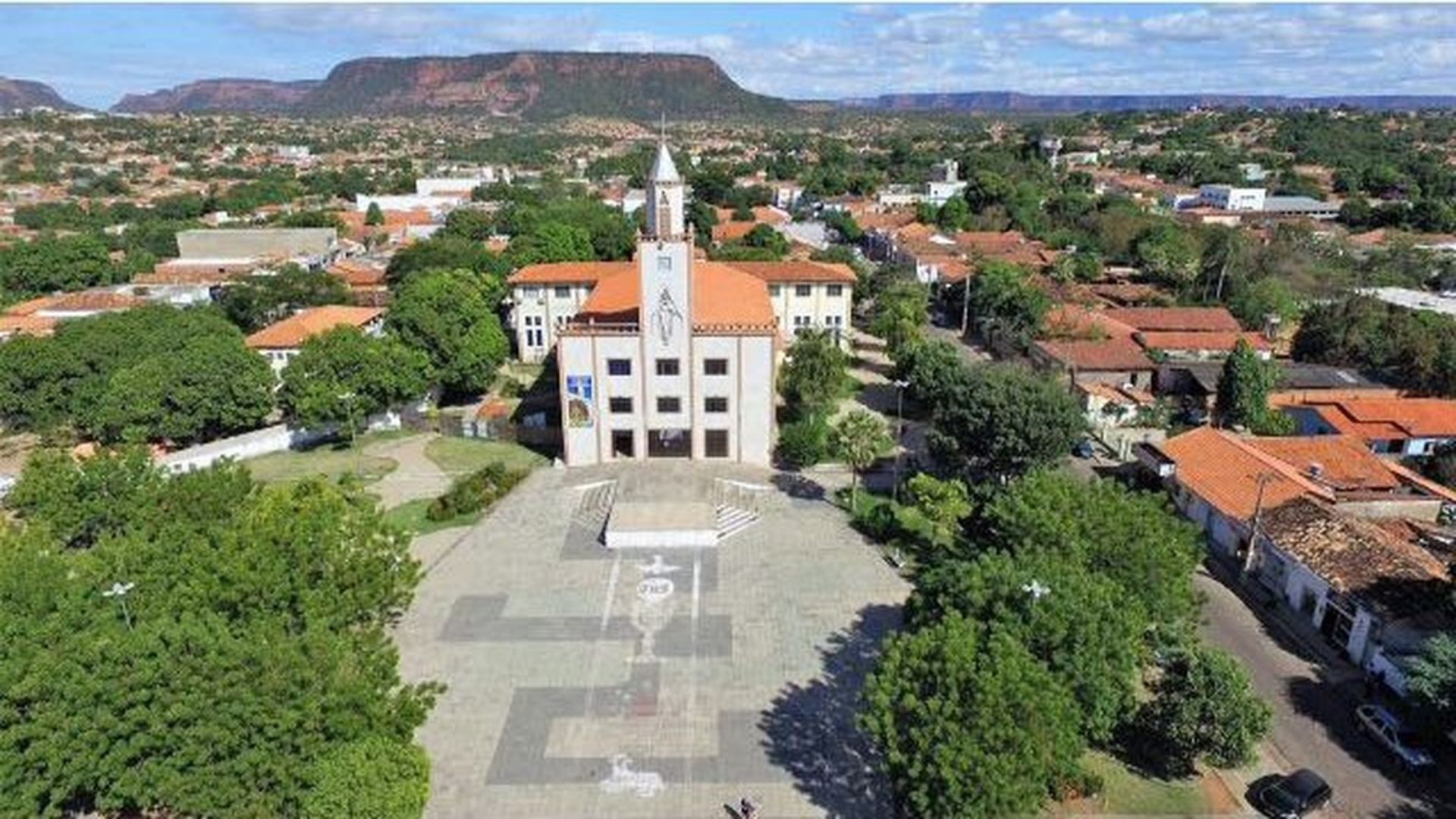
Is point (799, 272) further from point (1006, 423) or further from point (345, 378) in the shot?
point (345, 378)

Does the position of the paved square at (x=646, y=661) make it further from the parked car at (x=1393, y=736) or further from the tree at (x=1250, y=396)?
the tree at (x=1250, y=396)

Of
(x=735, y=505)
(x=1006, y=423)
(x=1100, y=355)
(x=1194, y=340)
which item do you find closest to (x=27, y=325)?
(x=735, y=505)

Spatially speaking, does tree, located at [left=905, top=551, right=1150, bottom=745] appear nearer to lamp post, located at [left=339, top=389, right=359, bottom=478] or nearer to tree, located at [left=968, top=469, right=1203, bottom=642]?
tree, located at [left=968, top=469, right=1203, bottom=642]

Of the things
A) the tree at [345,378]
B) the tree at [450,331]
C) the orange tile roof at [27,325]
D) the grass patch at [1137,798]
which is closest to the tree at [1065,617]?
the grass patch at [1137,798]

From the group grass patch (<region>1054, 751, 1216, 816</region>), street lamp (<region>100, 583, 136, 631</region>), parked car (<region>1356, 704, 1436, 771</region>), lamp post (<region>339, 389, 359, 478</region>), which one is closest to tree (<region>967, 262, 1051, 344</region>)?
parked car (<region>1356, 704, 1436, 771</region>)

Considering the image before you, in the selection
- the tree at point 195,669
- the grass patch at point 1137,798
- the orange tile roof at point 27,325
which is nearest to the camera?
the tree at point 195,669

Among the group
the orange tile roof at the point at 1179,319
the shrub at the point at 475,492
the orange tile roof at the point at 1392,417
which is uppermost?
the orange tile roof at the point at 1179,319

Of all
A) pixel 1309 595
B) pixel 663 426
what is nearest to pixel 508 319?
pixel 663 426
